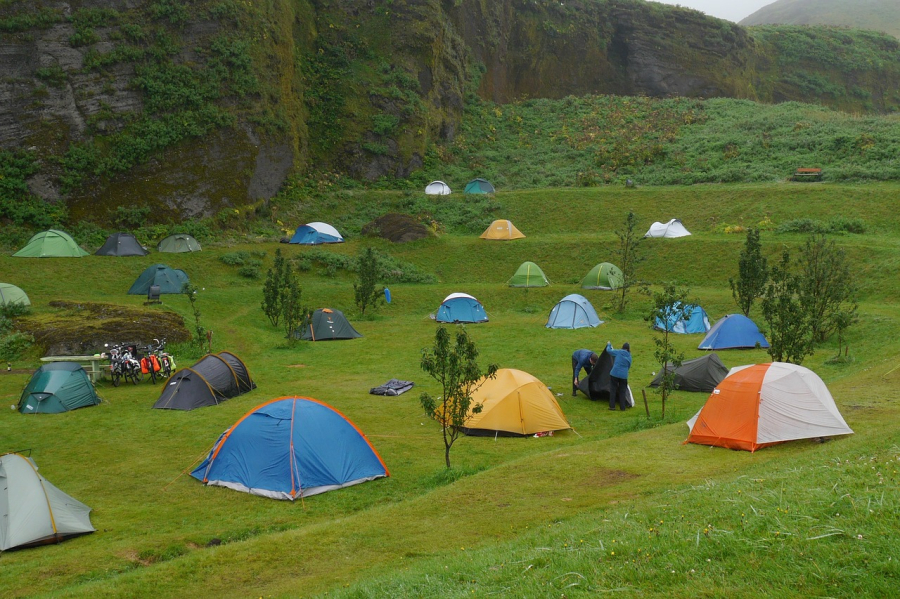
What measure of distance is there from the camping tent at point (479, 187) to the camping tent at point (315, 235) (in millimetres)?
12180

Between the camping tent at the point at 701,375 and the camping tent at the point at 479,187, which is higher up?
the camping tent at the point at 479,187

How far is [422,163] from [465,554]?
159ft

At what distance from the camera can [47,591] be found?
343 inches

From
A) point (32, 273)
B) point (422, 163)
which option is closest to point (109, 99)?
point (32, 273)

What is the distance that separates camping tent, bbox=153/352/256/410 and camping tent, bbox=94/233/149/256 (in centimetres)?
1713

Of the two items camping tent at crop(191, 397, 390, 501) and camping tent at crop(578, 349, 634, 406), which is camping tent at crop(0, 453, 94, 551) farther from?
camping tent at crop(578, 349, 634, 406)

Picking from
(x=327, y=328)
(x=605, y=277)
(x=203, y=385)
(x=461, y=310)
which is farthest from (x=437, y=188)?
(x=203, y=385)

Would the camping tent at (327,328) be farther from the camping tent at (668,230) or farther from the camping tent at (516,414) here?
the camping tent at (668,230)

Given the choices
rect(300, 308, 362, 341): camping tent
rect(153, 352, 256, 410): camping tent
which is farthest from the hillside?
rect(153, 352, 256, 410): camping tent

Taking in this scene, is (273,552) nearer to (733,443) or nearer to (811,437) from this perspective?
(733,443)

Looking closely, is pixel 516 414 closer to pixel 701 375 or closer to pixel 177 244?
pixel 701 375

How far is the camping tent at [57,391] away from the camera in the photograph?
17516mm

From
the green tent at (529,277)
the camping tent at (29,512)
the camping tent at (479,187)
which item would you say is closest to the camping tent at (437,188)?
the camping tent at (479,187)

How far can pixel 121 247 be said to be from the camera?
1316 inches
